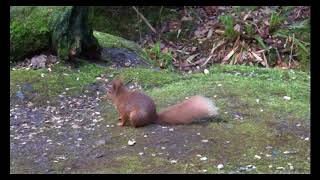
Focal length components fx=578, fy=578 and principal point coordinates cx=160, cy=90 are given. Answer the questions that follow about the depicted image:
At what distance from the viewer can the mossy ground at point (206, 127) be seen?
3475mm

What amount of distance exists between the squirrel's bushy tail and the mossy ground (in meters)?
0.07

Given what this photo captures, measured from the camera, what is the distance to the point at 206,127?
4.04m

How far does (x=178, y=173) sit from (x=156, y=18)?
6339 mm

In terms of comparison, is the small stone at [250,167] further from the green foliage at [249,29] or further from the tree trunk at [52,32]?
the green foliage at [249,29]

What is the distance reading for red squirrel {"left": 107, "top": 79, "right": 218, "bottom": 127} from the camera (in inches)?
162

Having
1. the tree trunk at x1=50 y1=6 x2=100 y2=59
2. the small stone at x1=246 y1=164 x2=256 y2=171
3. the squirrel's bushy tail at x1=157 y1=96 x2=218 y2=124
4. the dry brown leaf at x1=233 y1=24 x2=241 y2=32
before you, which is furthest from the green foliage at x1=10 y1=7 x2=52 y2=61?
the dry brown leaf at x1=233 y1=24 x2=241 y2=32

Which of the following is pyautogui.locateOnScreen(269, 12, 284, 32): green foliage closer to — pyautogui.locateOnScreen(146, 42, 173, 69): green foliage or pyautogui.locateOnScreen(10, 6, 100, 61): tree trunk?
pyautogui.locateOnScreen(146, 42, 173, 69): green foliage

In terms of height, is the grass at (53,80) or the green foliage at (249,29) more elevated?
the green foliage at (249,29)

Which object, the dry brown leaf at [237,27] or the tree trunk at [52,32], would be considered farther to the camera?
the dry brown leaf at [237,27]

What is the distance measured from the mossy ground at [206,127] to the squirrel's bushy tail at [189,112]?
0.22 feet

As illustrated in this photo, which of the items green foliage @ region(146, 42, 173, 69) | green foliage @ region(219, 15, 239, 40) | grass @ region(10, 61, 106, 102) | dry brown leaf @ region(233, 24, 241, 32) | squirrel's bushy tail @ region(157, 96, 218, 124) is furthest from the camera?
dry brown leaf @ region(233, 24, 241, 32)

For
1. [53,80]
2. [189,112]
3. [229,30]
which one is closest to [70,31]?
[53,80]

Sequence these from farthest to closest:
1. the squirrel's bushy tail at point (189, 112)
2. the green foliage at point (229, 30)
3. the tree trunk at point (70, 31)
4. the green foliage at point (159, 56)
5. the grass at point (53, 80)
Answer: the green foliage at point (229, 30) → the green foliage at point (159, 56) → the tree trunk at point (70, 31) → the grass at point (53, 80) → the squirrel's bushy tail at point (189, 112)

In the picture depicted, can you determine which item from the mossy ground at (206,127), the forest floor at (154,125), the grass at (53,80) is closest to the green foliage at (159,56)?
the forest floor at (154,125)
